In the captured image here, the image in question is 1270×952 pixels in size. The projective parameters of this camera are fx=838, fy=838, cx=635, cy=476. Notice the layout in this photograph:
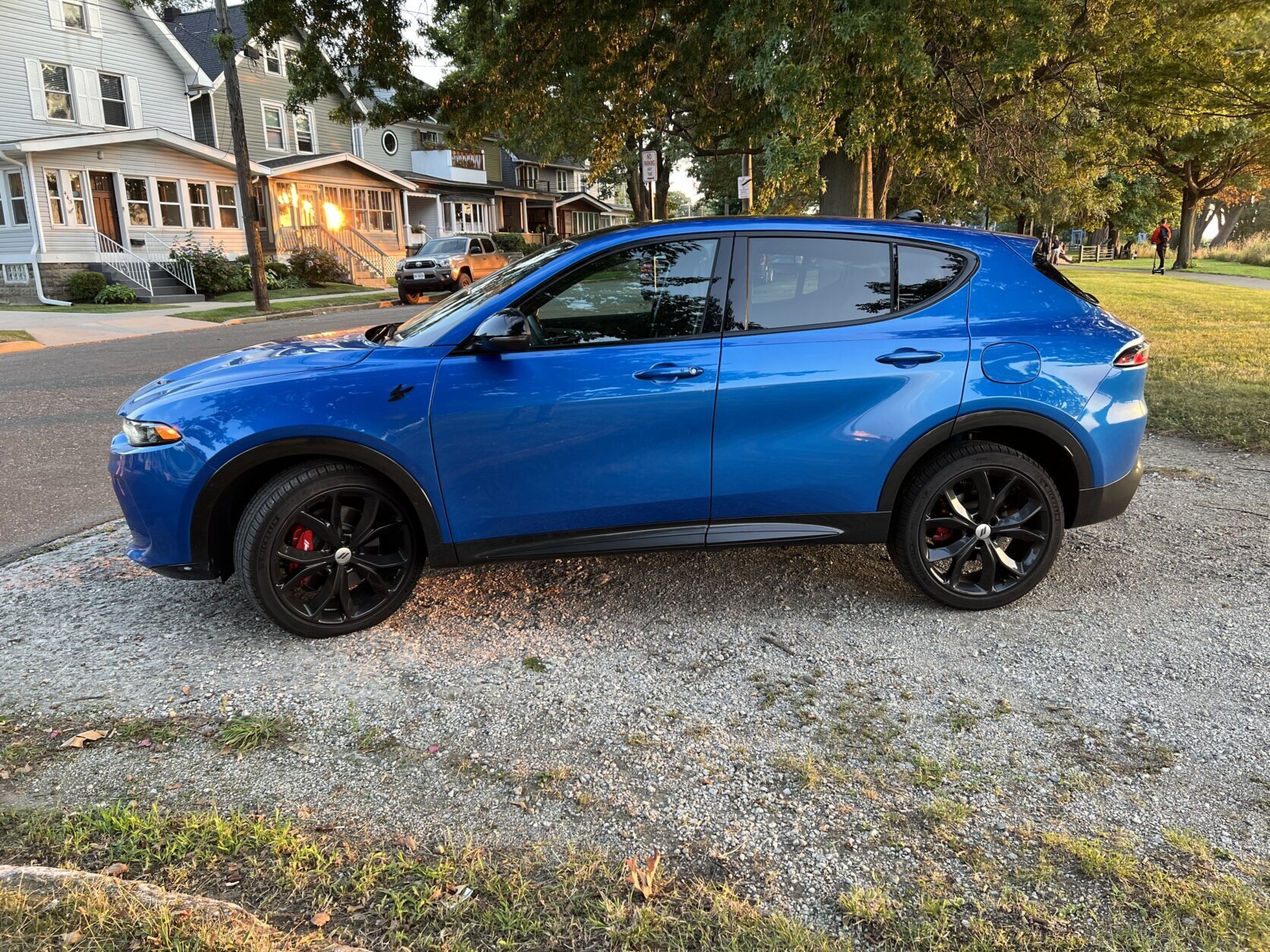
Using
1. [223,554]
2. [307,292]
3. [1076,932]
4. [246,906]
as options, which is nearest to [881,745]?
[1076,932]

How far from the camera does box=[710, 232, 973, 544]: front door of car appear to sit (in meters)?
3.64

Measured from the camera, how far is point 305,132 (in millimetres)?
34031

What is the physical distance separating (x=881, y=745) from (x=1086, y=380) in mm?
2042

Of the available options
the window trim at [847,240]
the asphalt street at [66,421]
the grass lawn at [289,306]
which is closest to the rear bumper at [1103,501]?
the window trim at [847,240]

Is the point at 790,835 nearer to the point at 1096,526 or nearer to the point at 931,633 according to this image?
the point at 931,633

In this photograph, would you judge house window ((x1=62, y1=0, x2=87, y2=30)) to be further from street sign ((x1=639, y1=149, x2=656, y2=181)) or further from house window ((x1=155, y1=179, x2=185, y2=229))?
street sign ((x1=639, y1=149, x2=656, y2=181))

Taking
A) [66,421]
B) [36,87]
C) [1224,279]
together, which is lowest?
[66,421]

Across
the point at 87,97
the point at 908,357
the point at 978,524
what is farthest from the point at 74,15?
the point at 978,524

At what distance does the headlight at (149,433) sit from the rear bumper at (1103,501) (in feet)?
13.2

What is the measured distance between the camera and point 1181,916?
2.16 m

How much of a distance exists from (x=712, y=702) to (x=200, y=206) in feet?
99.9

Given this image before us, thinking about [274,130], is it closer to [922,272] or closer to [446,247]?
[446,247]

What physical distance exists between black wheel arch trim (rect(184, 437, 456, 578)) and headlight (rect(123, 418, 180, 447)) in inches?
9.4

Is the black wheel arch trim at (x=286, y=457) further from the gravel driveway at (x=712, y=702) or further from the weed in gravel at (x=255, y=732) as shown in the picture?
the weed in gravel at (x=255, y=732)
